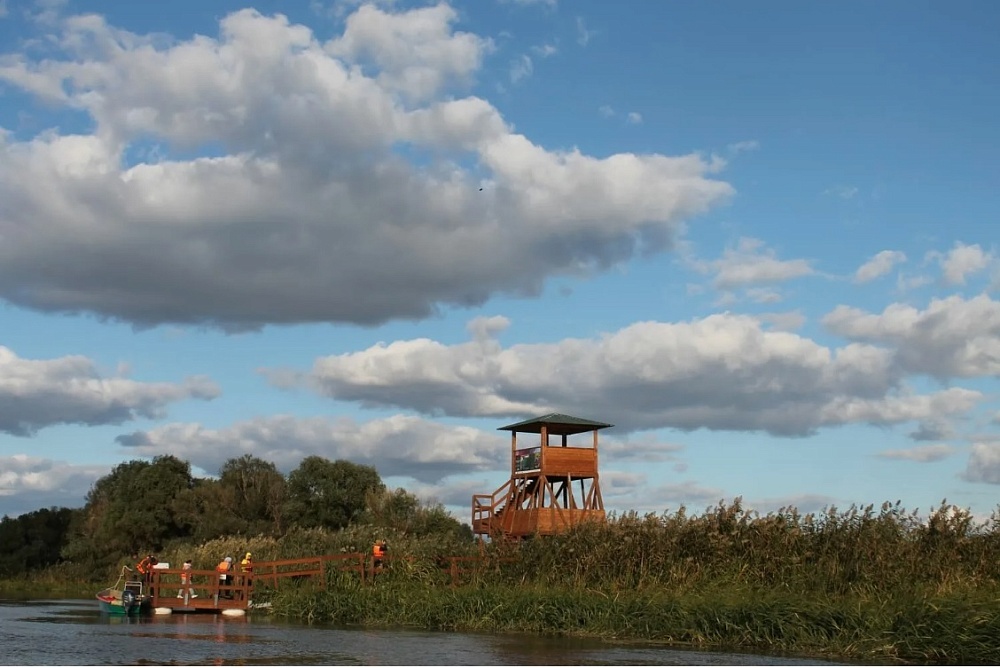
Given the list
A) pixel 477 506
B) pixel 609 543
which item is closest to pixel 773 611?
pixel 609 543

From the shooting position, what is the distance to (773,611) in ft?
79.8

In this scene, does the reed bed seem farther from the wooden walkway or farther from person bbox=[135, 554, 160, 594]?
person bbox=[135, 554, 160, 594]

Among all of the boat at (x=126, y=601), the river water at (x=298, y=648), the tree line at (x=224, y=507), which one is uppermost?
the tree line at (x=224, y=507)

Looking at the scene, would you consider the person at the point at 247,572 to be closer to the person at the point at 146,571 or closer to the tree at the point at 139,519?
the person at the point at 146,571

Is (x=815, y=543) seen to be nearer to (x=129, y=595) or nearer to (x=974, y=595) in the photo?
(x=974, y=595)

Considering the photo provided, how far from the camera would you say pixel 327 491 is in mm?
69062

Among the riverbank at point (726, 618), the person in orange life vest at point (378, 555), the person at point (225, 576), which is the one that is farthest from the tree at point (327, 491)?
the riverbank at point (726, 618)

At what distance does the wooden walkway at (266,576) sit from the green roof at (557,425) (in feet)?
47.3

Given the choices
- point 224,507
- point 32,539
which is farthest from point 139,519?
point 32,539

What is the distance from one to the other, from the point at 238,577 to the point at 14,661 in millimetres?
18264

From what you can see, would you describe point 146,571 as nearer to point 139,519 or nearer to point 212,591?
point 212,591

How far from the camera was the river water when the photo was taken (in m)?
21.3

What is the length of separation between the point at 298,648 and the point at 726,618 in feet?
31.0

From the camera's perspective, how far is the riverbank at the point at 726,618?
21.6m
